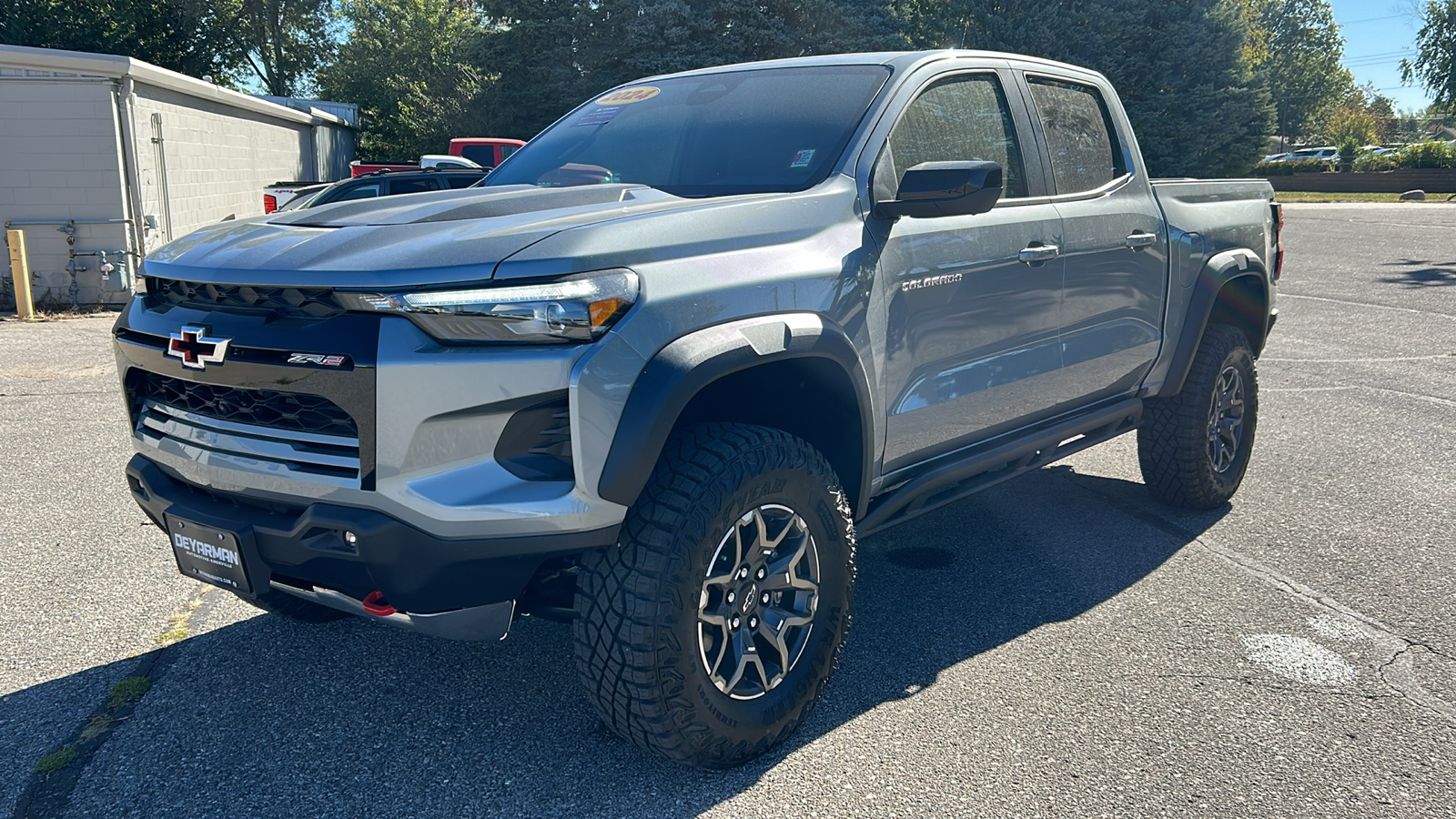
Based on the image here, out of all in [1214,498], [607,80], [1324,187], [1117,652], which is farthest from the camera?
[1324,187]

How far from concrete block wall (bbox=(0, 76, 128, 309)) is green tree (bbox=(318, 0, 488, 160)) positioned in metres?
22.2

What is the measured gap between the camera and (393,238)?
2777 mm

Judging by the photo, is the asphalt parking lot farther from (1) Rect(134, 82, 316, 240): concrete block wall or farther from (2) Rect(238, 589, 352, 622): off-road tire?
(1) Rect(134, 82, 316, 240): concrete block wall

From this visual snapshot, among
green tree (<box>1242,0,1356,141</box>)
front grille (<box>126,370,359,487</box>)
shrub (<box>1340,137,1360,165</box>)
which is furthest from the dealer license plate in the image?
green tree (<box>1242,0,1356,141</box>)

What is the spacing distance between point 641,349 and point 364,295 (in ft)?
2.14

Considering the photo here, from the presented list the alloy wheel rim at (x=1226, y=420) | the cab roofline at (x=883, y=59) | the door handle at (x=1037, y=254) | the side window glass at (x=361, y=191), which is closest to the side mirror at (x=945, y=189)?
the door handle at (x=1037, y=254)

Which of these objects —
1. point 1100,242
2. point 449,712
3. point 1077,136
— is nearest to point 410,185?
point 1077,136

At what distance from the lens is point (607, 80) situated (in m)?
31.4

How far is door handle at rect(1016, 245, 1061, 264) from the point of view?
3.88m

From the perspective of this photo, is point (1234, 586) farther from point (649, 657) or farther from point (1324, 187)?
point (1324, 187)

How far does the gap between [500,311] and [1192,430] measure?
12.0ft

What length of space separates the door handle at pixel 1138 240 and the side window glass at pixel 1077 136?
25cm

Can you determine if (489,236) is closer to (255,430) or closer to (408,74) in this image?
(255,430)

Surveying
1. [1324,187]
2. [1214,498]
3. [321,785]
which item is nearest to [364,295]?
[321,785]
